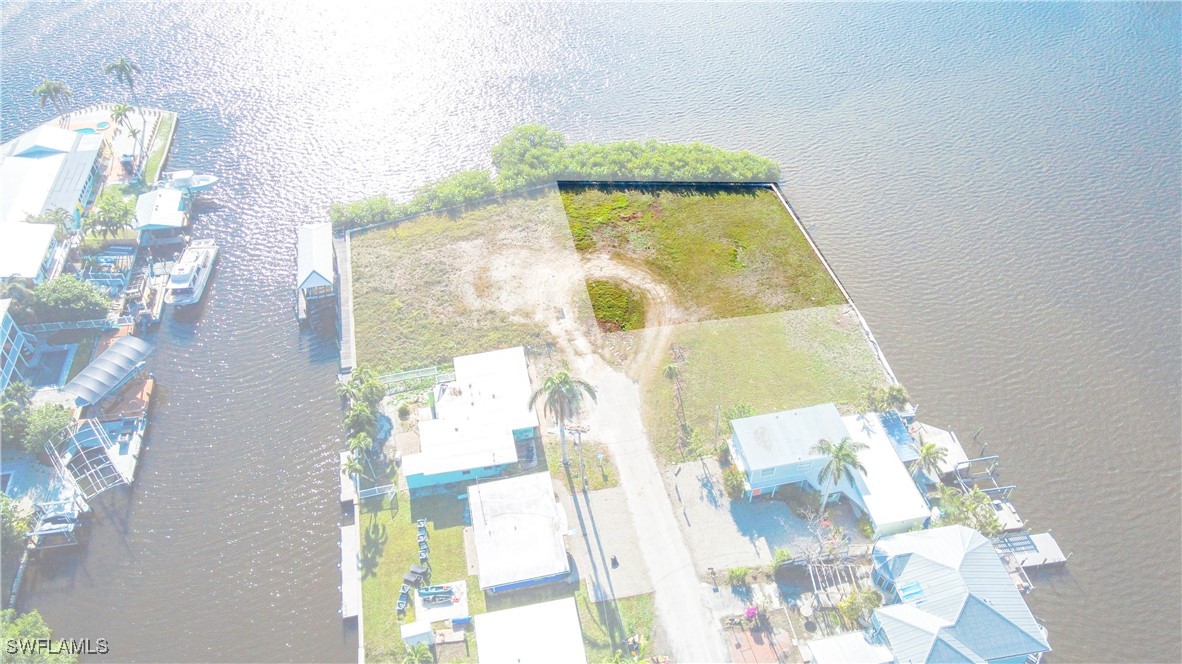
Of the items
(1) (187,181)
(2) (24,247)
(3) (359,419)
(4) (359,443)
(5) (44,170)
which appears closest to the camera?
(4) (359,443)

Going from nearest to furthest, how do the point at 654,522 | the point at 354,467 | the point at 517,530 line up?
the point at 517,530
the point at 654,522
the point at 354,467

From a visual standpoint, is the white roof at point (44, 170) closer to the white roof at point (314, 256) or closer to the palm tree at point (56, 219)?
the palm tree at point (56, 219)

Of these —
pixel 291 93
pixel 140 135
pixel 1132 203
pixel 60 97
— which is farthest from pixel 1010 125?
pixel 60 97

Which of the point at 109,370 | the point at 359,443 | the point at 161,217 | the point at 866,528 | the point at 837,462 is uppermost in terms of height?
the point at 161,217

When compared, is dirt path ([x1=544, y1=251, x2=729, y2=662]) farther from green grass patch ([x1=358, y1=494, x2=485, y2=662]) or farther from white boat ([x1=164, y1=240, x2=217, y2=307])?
white boat ([x1=164, y1=240, x2=217, y2=307])

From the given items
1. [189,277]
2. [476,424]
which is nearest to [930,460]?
[476,424]

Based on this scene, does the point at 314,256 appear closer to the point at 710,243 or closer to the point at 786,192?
the point at 710,243
